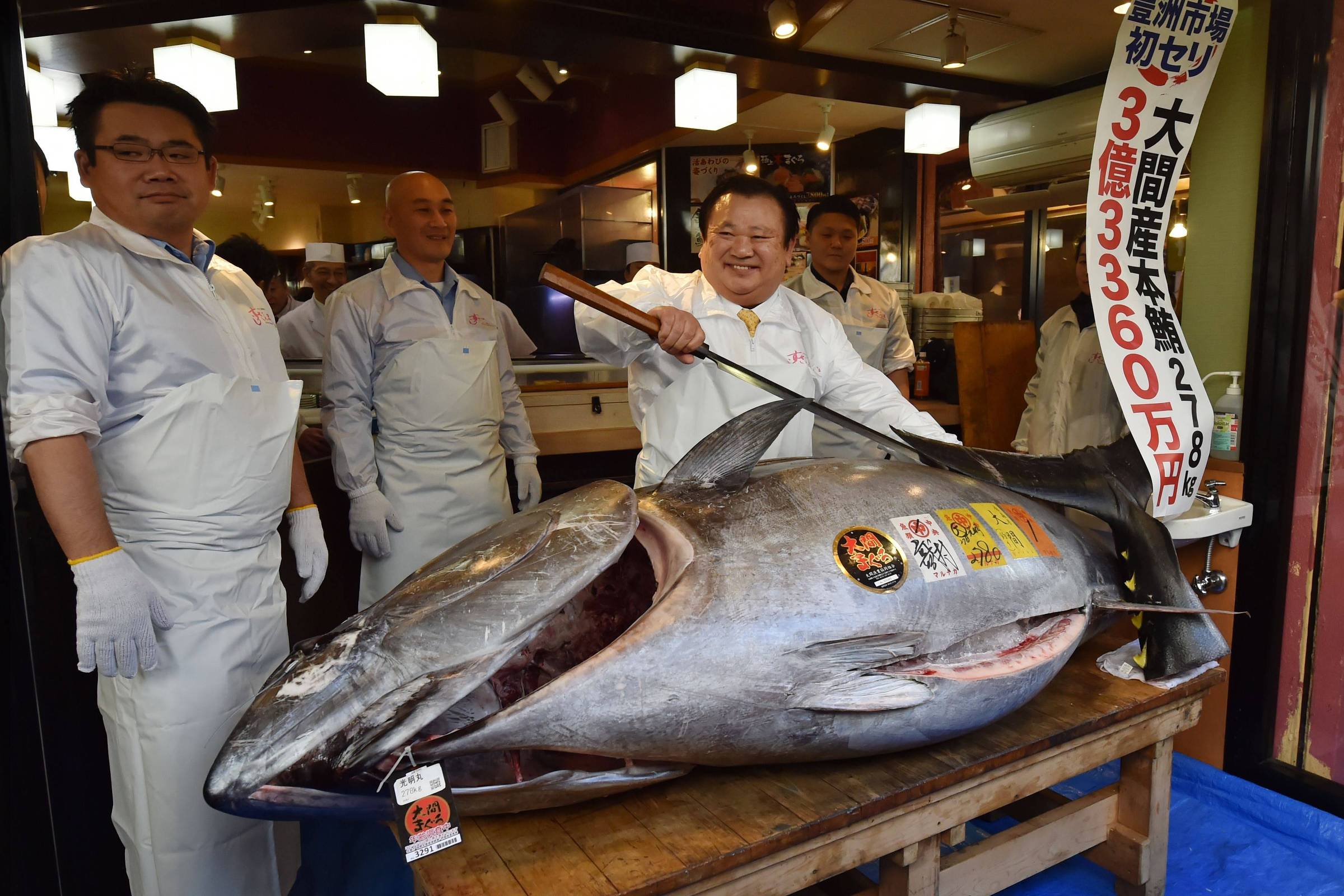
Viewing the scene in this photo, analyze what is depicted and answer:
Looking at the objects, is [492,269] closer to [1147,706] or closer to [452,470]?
[452,470]

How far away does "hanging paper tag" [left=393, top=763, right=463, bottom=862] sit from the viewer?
1.18m

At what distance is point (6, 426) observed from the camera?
5.15ft

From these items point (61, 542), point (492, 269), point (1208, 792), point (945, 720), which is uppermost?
point (492, 269)

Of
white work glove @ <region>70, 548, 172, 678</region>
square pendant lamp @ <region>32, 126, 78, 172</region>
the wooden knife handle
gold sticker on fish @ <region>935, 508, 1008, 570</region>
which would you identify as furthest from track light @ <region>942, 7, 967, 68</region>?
square pendant lamp @ <region>32, 126, 78, 172</region>

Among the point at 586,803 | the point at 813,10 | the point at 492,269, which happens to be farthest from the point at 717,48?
the point at 492,269

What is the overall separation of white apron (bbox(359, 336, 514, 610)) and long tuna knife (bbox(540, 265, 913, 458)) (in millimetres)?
1284

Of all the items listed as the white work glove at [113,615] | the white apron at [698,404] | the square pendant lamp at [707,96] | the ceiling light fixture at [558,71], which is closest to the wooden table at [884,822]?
the white work glove at [113,615]

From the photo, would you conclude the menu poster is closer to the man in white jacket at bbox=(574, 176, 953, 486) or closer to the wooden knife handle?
the man in white jacket at bbox=(574, 176, 953, 486)

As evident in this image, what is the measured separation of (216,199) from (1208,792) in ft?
36.4

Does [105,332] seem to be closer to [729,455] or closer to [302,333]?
[729,455]

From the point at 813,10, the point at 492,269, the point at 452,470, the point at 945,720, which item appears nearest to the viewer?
the point at 945,720

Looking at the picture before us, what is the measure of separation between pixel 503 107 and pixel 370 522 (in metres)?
6.32

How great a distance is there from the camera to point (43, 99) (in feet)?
12.7

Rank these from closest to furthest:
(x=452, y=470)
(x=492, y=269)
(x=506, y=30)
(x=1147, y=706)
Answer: (x=1147, y=706)
(x=452, y=470)
(x=506, y=30)
(x=492, y=269)
